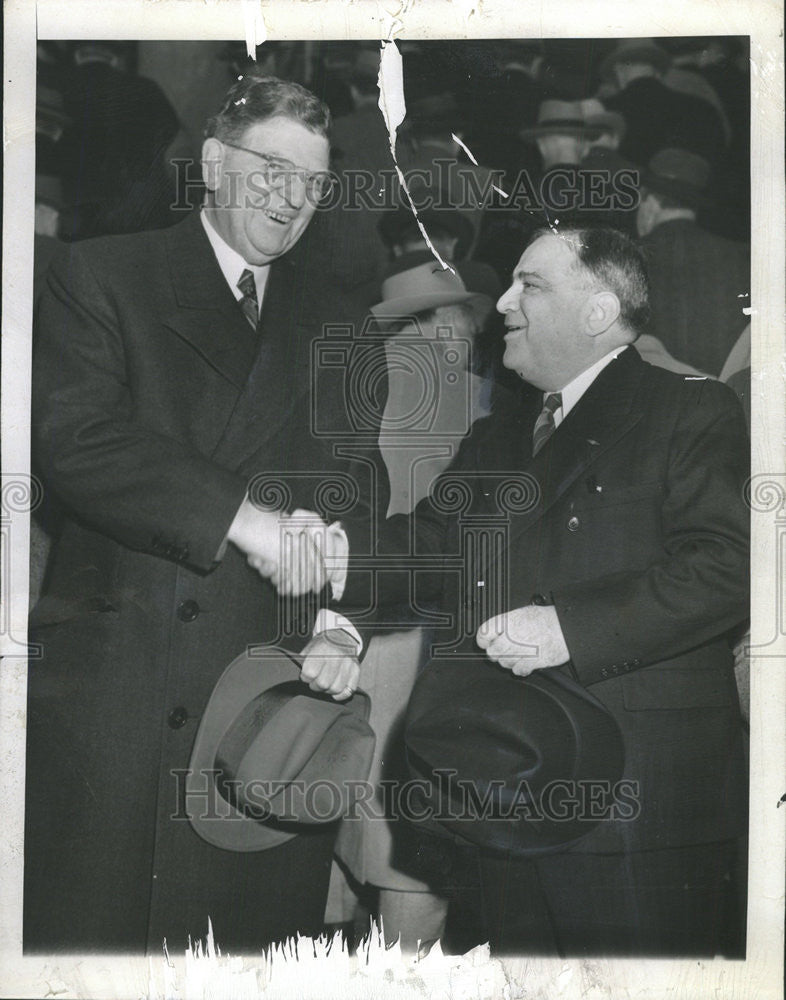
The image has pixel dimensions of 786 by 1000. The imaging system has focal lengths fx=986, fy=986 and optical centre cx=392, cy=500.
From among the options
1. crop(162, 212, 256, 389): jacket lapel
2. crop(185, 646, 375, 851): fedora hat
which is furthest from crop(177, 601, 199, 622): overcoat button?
crop(162, 212, 256, 389): jacket lapel

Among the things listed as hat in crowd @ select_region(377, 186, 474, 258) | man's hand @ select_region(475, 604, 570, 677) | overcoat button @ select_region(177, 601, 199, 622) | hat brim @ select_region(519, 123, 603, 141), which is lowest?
man's hand @ select_region(475, 604, 570, 677)

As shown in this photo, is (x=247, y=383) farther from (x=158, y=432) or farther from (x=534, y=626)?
(x=534, y=626)

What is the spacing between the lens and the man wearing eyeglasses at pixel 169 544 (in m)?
2.22

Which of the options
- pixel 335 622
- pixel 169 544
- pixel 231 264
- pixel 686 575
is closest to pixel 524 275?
pixel 231 264

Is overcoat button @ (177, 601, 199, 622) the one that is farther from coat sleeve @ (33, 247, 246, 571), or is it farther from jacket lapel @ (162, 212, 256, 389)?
jacket lapel @ (162, 212, 256, 389)

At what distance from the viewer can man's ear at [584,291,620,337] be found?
2.28m

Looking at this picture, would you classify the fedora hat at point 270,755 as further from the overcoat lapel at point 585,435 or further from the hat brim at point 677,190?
the hat brim at point 677,190

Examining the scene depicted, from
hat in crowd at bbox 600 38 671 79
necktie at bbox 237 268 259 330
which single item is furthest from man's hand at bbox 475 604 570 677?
hat in crowd at bbox 600 38 671 79

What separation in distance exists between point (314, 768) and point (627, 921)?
2.63ft

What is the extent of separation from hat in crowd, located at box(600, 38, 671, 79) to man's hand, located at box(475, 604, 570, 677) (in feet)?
4.15

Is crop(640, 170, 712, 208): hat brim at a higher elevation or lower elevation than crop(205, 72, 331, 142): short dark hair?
lower

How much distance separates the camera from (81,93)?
2297mm

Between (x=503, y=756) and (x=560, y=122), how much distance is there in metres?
1.47

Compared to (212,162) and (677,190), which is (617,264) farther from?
(212,162)
